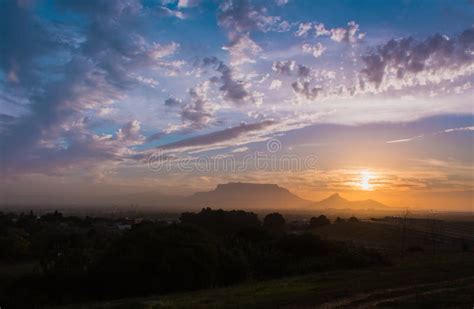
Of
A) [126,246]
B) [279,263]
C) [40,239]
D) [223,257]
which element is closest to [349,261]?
[279,263]

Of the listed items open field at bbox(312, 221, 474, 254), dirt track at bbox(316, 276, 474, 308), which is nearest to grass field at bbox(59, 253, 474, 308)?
dirt track at bbox(316, 276, 474, 308)

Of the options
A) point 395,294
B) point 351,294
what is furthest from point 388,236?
point 351,294

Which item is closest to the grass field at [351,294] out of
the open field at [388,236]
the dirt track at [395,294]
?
the dirt track at [395,294]

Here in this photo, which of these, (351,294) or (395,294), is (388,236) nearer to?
(395,294)

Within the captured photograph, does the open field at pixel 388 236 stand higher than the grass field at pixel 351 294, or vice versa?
the grass field at pixel 351 294

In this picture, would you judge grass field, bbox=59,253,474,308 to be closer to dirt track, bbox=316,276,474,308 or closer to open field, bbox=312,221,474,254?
dirt track, bbox=316,276,474,308

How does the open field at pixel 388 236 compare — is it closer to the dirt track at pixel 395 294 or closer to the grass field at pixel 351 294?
the grass field at pixel 351 294

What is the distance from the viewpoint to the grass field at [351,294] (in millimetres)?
14712

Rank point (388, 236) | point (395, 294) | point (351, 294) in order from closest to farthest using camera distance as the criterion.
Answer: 1. point (395, 294)
2. point (351, 294)
3. point (388, 236)

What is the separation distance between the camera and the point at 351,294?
53.8 ft

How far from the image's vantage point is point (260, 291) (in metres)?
19.2

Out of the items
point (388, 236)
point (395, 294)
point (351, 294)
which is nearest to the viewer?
point (395, 294)

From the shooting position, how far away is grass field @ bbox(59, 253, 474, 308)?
48.3 ft

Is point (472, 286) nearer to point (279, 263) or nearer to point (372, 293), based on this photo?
point (372, 293)
